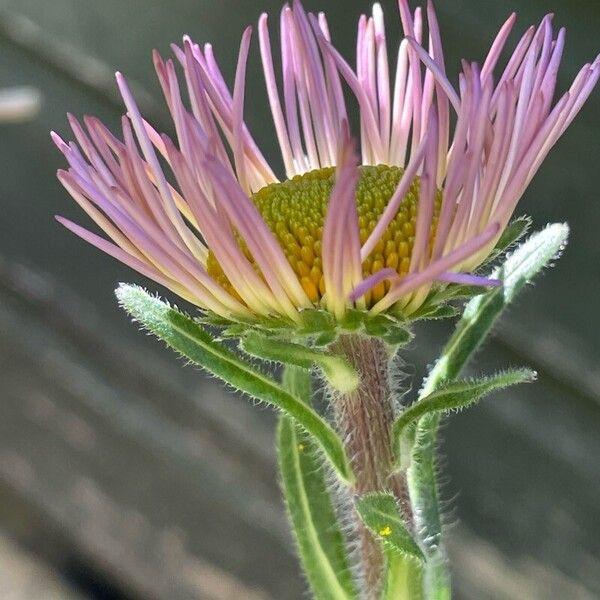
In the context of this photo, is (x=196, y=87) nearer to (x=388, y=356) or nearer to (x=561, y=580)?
(x=388, y=356)

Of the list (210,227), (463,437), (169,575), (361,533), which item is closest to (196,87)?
(210,227)

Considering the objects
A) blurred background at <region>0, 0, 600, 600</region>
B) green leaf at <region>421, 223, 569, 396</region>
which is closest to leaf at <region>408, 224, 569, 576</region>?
green leaf at <region>421, 223, 569, 396</region>

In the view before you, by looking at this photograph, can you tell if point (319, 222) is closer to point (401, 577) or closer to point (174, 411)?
point (401, 577)

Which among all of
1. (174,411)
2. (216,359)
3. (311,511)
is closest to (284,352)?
(216,359)

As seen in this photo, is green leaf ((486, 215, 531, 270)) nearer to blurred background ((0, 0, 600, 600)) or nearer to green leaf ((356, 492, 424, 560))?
green leaf ((356, 492, 424, 560))

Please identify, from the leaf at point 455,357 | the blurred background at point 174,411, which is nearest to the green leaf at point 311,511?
the leaf at point 455,357

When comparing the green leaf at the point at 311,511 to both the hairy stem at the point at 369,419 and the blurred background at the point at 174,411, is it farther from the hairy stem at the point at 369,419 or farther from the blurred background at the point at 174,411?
the blurred background at the point at 174,411
